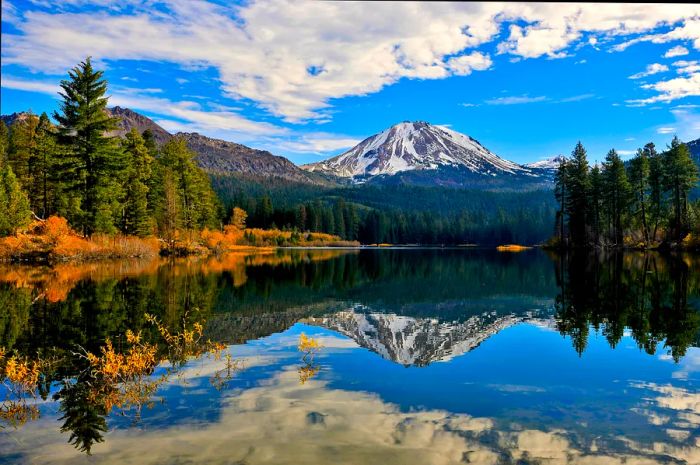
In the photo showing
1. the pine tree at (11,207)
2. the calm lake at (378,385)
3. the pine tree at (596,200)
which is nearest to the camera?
the calm lake at (378,385)

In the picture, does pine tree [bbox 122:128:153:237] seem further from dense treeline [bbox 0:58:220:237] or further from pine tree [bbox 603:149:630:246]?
pine tree [bbox 603:149:630:246]

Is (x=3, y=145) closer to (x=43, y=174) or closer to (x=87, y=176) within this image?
(x=43, y=174)

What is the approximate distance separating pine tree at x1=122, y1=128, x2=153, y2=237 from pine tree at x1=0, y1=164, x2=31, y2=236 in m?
11.0

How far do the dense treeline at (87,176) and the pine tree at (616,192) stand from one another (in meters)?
60.9

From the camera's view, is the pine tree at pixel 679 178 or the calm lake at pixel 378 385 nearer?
the calm lake at pixel 378 385

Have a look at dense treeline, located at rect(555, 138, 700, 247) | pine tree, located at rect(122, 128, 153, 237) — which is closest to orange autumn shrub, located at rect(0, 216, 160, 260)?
pine tree, located at rect(122, 128, 153, 237)

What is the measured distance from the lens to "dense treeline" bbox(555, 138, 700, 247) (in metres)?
67.7

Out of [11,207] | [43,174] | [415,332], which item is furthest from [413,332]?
[43,174]

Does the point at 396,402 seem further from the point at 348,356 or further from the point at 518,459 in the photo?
the point at 348,356

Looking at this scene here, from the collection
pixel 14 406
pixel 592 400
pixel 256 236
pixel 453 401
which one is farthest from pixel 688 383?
pixel 256 236

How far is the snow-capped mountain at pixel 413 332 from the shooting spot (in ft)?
42.1

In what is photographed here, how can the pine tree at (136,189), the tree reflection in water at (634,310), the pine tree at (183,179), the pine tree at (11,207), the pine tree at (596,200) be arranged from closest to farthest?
1. the tree reflection in water at (634,310)
2. the pine tree at (11,207)
3. the pine tree at (136,189)
4. the pine tree at (183,179)
5. the pine tree at (596,200)

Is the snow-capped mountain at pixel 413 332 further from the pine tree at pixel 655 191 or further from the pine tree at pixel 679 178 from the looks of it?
the pine tree at pixel 655 191

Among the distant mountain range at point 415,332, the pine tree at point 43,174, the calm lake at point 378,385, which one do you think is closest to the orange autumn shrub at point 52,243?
the pine tree at point 43,174
